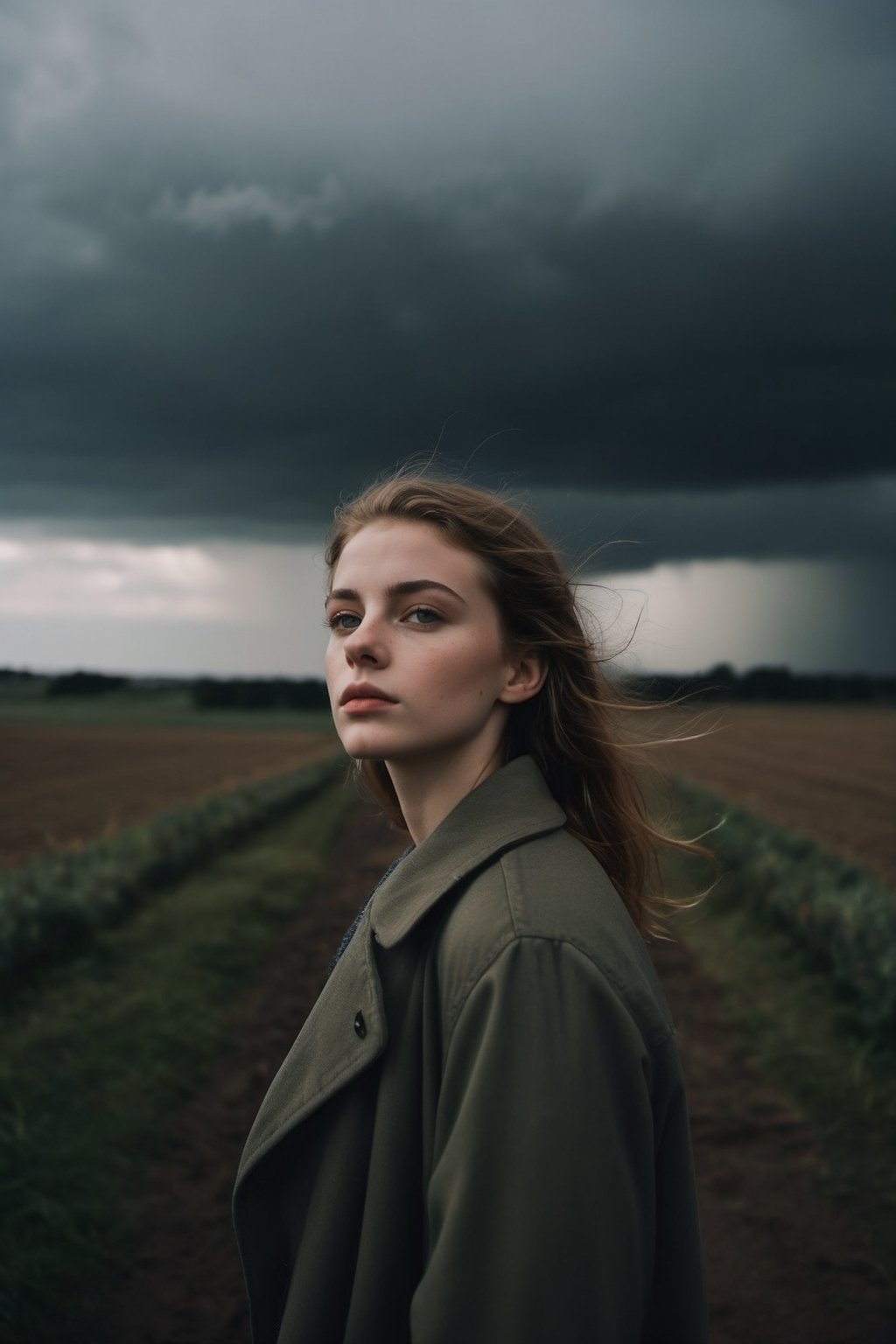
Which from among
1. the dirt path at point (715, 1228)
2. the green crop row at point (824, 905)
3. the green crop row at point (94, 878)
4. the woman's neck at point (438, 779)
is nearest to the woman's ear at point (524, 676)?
the woman's neck at point (438, 779)

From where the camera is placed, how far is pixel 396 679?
5.62 feet

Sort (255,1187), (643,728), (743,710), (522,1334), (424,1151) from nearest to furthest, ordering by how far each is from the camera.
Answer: (522,1334) → (424,1151) → (255,1187) → (643,728) → (743,710)

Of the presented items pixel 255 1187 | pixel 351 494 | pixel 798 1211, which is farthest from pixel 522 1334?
pixel 798 1211

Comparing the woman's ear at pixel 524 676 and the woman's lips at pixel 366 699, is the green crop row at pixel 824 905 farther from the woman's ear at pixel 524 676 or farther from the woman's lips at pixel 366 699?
the woman's lips at pixel 366 699

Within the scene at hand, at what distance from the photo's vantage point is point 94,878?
1002 cm

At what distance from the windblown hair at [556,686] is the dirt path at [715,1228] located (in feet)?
9.46

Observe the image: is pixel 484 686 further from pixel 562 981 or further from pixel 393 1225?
pixel 393 1225

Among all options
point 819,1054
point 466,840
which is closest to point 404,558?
point 466,840

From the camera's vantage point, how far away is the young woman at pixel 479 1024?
1233mm

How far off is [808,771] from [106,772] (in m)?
24.6

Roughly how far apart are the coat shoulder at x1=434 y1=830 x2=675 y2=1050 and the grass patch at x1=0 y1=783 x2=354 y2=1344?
327 cm

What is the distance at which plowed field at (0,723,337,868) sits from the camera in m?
18.9

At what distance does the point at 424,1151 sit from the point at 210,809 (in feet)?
53.0

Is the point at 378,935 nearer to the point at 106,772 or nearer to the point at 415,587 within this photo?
the point at 415,587
